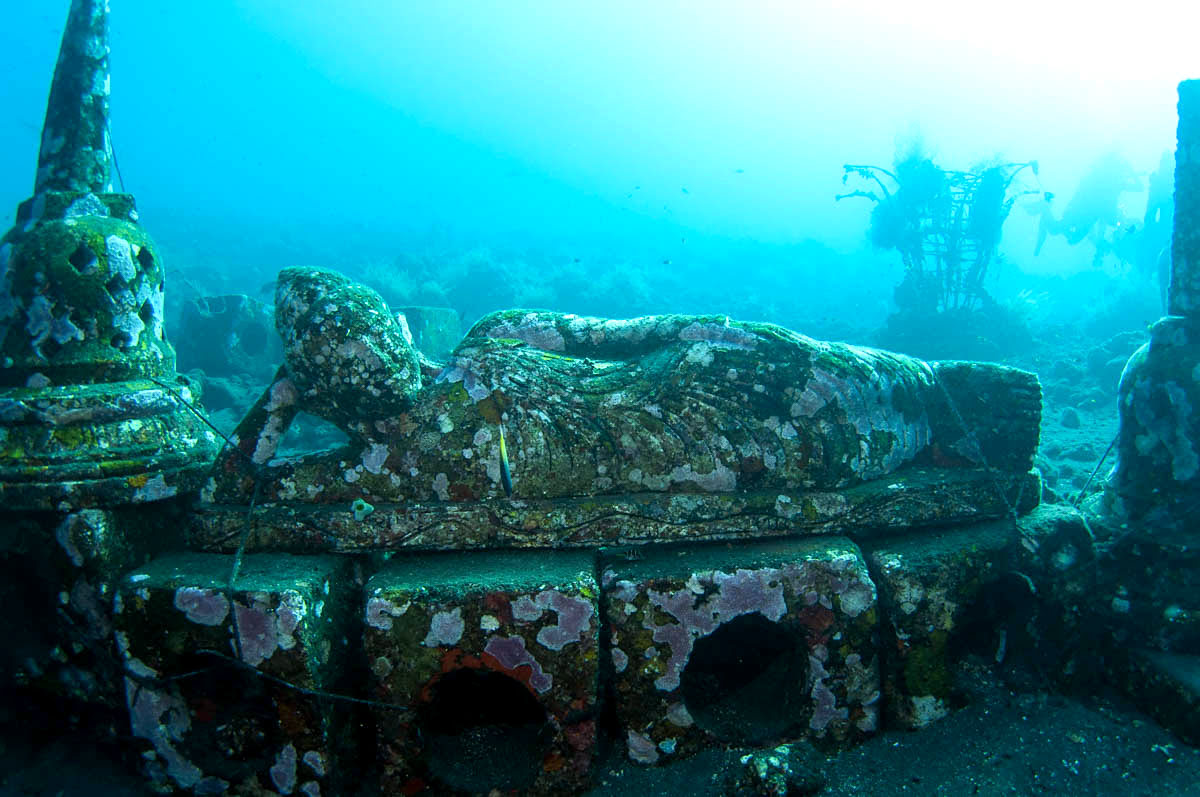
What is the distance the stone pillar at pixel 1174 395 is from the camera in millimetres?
3740

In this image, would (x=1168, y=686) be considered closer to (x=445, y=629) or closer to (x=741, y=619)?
(x=741, y=619)

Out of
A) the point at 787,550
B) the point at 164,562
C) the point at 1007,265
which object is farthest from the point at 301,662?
the point at 1007,265

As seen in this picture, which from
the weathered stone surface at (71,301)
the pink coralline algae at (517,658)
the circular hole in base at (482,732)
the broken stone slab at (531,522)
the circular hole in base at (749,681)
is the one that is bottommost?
the circular hole in base at (482,732)

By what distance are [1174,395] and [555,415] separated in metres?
3.93

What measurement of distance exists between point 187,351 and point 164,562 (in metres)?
15.5

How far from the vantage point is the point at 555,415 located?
3.58 m

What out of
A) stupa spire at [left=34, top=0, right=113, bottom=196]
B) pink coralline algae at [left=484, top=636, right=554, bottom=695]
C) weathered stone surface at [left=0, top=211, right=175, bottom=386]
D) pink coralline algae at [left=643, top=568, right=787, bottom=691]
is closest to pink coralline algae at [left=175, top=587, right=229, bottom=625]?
pink coralline algae at [left=484, top=636, right=554, bottom=695]

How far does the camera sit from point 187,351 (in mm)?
15922

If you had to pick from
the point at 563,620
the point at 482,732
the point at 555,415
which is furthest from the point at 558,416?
the point at 482,732

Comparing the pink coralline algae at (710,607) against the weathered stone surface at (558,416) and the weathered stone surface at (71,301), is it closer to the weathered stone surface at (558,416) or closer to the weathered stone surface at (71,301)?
the weathered stone surface at (558,416)

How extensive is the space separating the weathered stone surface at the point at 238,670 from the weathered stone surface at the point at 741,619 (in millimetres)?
1436

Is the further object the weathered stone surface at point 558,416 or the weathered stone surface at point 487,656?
the weathered stone surface at point 558,416

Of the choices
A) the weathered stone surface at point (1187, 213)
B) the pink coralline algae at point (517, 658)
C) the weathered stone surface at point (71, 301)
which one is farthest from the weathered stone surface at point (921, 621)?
the weathered stone surface at point (71, 301)

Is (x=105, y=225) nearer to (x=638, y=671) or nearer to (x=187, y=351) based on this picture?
(x=638, y=671)
